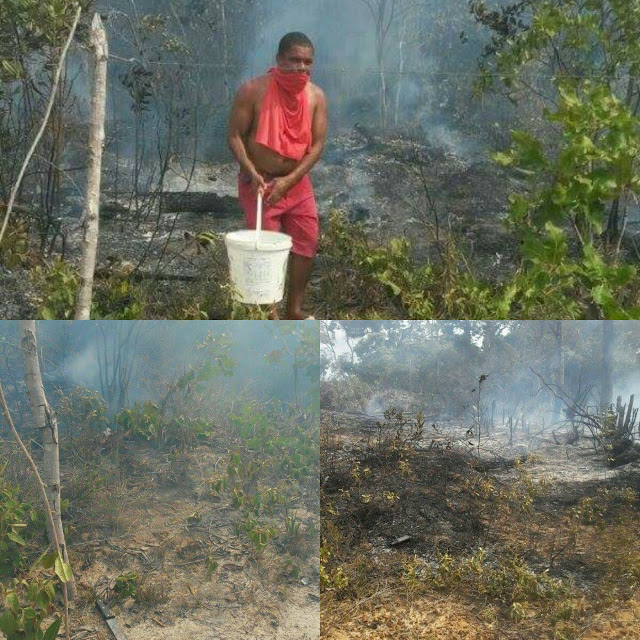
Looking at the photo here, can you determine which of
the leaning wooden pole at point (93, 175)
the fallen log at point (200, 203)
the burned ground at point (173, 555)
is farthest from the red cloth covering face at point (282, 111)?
the burned ground at point (173, 555)

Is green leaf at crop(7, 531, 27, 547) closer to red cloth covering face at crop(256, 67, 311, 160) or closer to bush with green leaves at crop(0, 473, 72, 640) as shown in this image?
bush with green leaves at crop(0, 473, 72, 640)

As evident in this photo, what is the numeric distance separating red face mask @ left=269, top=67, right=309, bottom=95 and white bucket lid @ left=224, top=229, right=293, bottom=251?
2.50ft

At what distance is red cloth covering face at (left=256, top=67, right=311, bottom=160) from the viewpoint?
4.91 metres

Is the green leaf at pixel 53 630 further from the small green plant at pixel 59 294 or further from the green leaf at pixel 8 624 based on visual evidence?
the small green plant at pixel 59 294

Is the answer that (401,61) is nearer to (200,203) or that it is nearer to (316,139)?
(316,139)

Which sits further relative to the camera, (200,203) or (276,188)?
(200,203)

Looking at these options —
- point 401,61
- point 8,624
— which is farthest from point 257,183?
point 8,624

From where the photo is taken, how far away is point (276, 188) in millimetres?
4926

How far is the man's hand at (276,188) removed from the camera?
4922 mm

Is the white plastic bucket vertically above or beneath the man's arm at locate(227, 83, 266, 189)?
beneath

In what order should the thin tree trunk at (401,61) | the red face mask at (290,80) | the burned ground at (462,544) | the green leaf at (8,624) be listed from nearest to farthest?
the green leaf at (8,624) → the burned ground at (462,544) → the red face mask at (290,80) → the thin tree trunk at (401,61)

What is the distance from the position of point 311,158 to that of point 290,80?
15.9 inches

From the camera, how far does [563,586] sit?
8.98ft

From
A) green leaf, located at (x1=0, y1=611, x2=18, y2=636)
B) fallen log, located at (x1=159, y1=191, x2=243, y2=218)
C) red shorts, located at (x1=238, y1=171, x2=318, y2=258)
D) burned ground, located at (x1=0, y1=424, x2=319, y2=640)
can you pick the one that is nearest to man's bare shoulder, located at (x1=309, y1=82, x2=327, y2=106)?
red shorts, located at (x1=238, y1=171, x2=318, y2=258)
